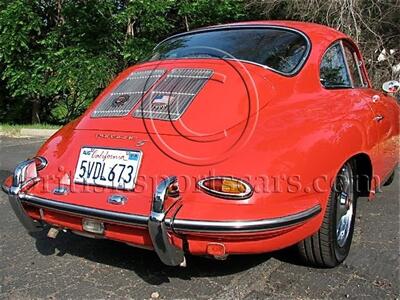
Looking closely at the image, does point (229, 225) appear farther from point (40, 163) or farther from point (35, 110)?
point (35, 110)

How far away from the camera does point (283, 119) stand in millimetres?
2953

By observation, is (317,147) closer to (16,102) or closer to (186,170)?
(186,170)

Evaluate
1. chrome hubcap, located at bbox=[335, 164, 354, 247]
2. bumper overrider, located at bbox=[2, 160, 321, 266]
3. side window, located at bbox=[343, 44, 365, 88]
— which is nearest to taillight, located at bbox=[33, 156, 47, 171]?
bumper overrider, located at bbox=[2, 160, 321, 266]

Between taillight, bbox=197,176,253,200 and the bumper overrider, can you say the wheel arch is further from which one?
taillight, bbox=197,176,253,200

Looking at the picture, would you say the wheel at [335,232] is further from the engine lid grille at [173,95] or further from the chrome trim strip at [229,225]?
the engine lid grille at [173,95]

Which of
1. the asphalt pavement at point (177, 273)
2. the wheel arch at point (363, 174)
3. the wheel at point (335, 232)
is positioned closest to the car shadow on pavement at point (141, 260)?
the asphalt pavement at point (177, 273)

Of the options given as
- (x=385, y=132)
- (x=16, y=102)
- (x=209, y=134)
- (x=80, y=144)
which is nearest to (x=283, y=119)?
(x=209, y=134)

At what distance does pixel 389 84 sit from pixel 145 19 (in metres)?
6.59

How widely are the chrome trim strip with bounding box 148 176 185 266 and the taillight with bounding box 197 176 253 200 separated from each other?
0.20 metres

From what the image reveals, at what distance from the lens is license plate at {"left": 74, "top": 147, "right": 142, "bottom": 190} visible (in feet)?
9.46

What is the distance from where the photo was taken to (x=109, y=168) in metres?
2.95

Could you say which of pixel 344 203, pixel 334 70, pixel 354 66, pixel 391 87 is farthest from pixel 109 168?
pixel 391 87

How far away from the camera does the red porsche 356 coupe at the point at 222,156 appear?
2635mm

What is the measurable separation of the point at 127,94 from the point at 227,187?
1.30m
